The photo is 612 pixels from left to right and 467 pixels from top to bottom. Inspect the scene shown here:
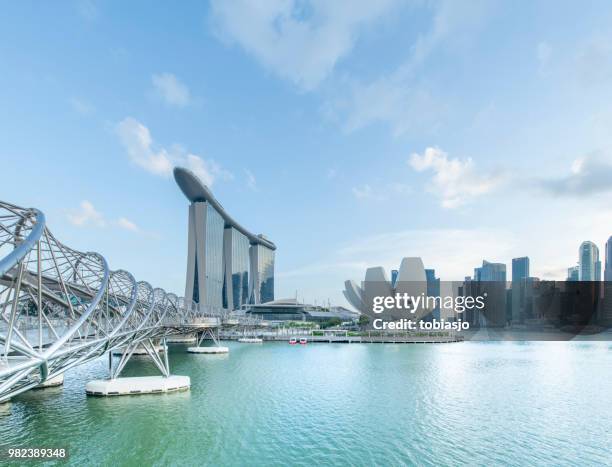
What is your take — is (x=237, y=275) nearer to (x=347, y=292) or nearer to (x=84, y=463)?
(x=347, y=292)

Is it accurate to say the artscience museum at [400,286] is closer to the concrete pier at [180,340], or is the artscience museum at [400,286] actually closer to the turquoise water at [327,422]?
the concrete pier at [180,340]

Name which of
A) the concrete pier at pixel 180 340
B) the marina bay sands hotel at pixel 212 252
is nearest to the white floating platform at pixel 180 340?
the concrete pier at pixel 180 340

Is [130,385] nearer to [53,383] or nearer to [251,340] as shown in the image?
[53,383]

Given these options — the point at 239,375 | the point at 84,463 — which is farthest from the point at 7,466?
the point at 239,375

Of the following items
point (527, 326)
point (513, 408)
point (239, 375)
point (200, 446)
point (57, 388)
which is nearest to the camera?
point (200, 446)
